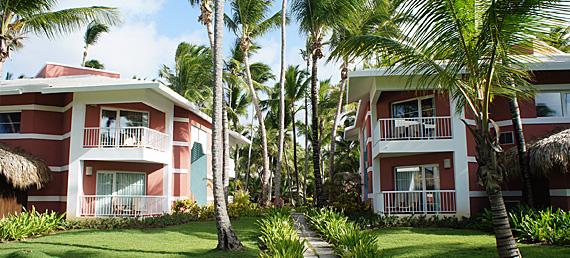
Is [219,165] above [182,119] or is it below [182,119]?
→ below

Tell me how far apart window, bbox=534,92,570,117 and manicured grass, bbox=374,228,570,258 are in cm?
518

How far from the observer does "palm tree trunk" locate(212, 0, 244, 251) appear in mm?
9617

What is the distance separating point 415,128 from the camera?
15383mm

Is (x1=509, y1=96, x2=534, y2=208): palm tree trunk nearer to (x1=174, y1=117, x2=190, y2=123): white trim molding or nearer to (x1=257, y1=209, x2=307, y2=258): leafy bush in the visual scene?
(x1=257, y1=209, x2=307, y2=258): leafy bush

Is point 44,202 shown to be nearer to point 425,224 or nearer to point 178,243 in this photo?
point 178,243

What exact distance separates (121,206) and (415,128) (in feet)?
37.6

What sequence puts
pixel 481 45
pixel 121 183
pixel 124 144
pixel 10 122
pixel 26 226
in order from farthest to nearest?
pixel 121 183, pixel 10 122, pixel 124 144, pixel 26 226, pixel 481 45

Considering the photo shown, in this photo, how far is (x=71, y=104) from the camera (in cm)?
1606

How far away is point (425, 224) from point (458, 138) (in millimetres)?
3148

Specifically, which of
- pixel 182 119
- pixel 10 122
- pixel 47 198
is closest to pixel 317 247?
pixel 182 119

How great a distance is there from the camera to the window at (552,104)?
1416cm

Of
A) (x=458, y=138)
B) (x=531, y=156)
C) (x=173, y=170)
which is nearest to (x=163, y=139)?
(x=173, y=170)

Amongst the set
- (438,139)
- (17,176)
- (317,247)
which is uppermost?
(438,139)

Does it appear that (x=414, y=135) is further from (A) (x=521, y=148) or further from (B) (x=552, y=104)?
(B) (x=552, y=104)
